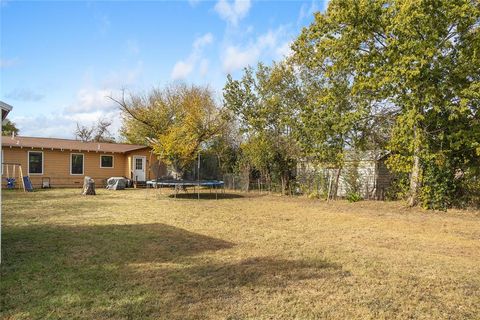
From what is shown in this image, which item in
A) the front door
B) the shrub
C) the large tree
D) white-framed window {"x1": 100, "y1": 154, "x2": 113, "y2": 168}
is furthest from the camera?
the large tree

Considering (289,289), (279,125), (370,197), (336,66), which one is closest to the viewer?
(289,289)

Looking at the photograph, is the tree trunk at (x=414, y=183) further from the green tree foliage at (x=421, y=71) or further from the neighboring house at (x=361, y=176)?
the neighboring house at (x=361, y=176)

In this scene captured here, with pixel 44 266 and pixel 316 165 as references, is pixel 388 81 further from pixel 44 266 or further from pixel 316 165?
pixel 44 266

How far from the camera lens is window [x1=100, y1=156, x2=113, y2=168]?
911 inches

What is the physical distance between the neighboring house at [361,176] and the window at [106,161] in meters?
13.7

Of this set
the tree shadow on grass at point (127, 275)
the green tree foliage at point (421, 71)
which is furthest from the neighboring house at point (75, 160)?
the tree shadow on grass at point (127, 275)

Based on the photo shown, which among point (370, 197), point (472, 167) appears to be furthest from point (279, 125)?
point (472, 167)

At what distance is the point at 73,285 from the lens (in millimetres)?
4230

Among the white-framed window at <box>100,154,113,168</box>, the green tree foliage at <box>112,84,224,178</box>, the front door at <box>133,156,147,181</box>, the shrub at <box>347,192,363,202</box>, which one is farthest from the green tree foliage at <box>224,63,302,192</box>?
the white-framed window at <box>100,154,113,168</box>

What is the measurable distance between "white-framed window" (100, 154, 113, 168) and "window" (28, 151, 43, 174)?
3.44 metres

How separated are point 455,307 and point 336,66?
10792 mm

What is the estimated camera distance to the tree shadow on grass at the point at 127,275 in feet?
11.8

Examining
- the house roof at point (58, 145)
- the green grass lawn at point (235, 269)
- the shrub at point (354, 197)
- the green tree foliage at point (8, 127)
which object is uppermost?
the green tree foliage at point (8, 127)

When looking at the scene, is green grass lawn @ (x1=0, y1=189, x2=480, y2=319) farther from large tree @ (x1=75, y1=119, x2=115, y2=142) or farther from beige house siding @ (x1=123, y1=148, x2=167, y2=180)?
large tree @ (x1=75, y1=119, x2=115, y2=142)
